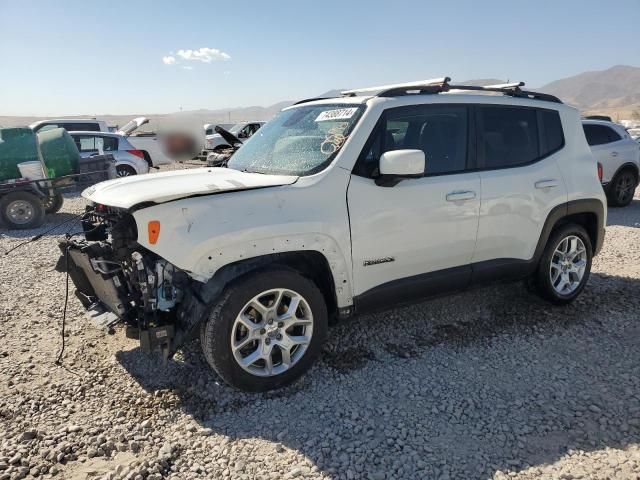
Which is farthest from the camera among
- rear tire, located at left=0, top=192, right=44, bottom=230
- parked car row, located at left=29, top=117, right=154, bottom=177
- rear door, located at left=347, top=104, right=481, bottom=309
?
parked car row, located at left=29, top=117, right=154, bottom=177

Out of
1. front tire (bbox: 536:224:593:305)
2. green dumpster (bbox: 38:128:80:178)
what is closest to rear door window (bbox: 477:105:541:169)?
front tire (bbox: 536:224:593:305)

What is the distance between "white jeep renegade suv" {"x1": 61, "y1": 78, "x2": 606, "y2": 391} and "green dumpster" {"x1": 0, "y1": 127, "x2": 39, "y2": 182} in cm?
695

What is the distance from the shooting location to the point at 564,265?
15.6ft

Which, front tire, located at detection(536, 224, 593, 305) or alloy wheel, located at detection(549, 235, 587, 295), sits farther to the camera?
alloy wheel, located at detection(549, 235, 587, 295)

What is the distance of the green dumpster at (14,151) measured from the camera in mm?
9336

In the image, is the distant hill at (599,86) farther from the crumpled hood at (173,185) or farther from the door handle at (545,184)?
the crumpled hood at (173,185)

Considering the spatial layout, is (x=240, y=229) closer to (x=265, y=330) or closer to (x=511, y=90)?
(x=265, y=330)

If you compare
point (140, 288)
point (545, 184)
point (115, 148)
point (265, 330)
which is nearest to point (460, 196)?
point (545, 184)

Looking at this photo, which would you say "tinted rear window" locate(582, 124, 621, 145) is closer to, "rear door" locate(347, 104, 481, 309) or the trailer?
"rear door" locate(347, 104, 481, 309)

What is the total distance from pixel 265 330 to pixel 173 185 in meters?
1.17

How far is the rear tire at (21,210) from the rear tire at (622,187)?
11.6 m

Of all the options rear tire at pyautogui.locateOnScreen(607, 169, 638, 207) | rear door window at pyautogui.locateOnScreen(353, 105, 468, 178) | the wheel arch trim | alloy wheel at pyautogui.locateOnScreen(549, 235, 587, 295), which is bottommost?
rear tire at pyautogui.locateOnScreen(607, 169, 638, 207)

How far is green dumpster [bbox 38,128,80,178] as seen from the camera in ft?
30.8

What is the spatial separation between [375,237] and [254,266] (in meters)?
0.90
